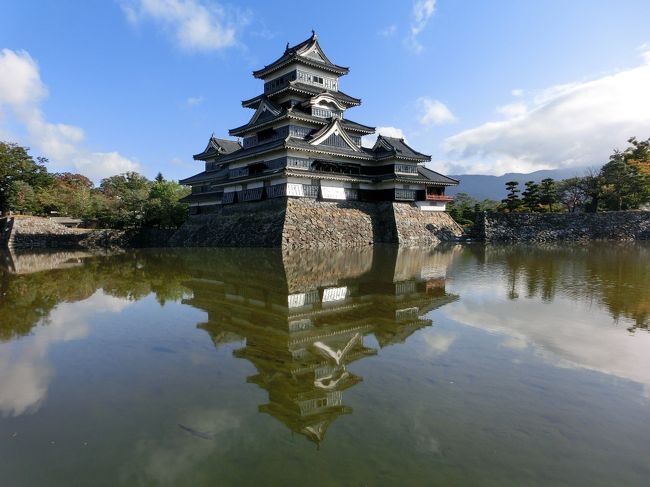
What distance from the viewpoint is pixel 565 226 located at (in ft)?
115

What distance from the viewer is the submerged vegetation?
4078cm

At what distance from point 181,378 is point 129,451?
5.28 ft

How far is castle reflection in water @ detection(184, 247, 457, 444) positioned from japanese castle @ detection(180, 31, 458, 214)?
15.5 metres

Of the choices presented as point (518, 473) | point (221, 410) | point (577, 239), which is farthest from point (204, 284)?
point (577, 239)

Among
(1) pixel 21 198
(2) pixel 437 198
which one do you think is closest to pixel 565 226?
(2) pixel 437 198

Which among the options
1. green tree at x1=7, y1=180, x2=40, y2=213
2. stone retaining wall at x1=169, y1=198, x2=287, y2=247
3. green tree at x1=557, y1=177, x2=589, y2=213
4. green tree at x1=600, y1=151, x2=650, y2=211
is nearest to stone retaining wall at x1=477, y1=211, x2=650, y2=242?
green tree at x1=600, y1=151, x2=650, y2=211

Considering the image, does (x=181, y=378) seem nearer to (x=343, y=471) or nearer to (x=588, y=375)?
(x=343, y=471)

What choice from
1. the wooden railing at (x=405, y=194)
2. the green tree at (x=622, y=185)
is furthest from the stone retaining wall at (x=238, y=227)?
the green tree at (x=622, y=185)

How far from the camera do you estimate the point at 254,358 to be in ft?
18.3

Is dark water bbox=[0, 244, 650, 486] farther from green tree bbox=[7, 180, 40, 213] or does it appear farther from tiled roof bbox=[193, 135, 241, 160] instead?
green tree bbox=[7, 180, 40, 213]

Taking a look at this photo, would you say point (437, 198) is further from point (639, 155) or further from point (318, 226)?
point (639, 155)

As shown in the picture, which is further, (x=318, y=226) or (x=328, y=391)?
(x=318, y=226)

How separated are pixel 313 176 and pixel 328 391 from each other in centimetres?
2510

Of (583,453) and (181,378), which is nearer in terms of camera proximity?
(583,453)
